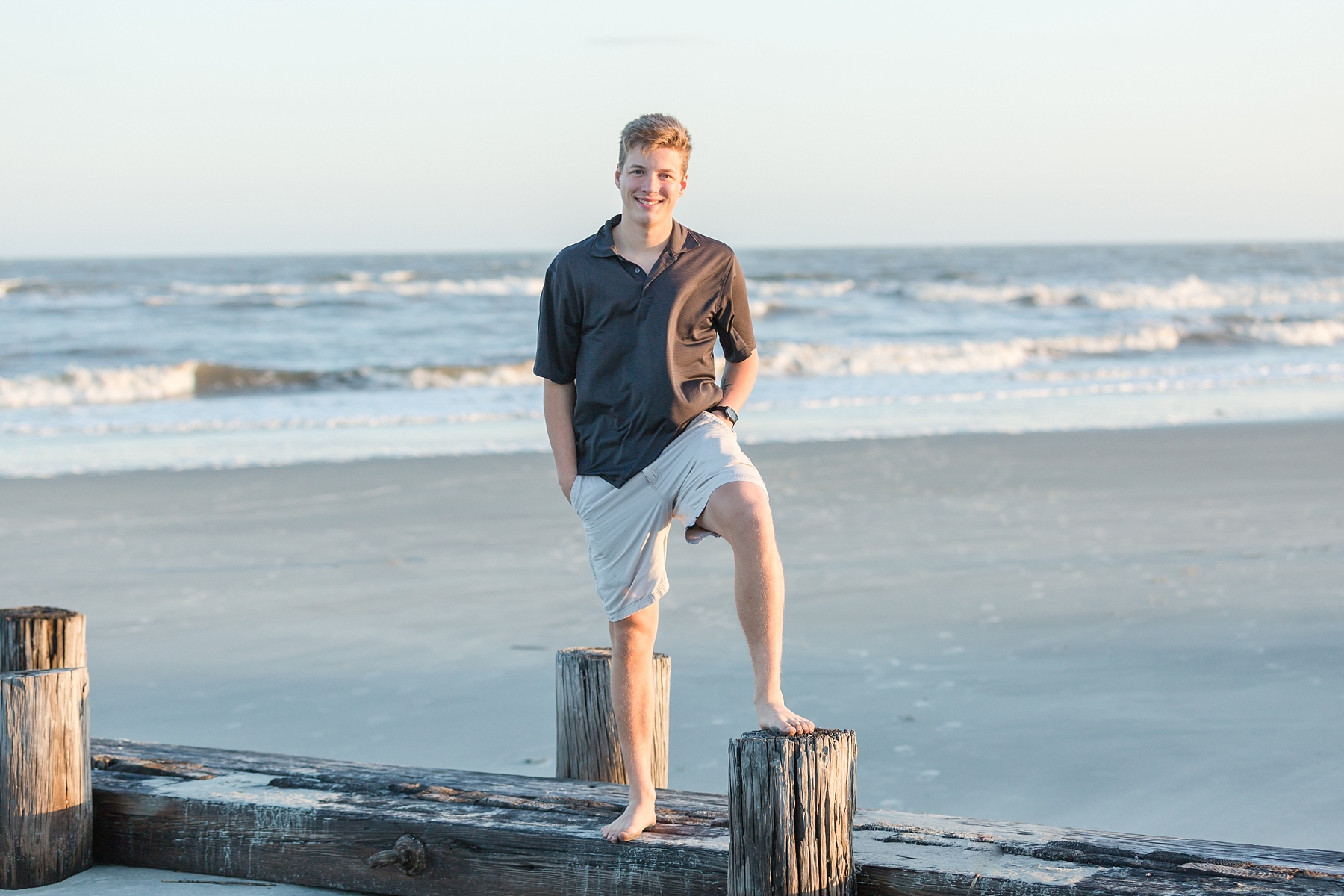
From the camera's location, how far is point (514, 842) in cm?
316

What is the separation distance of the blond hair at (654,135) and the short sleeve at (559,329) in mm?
337

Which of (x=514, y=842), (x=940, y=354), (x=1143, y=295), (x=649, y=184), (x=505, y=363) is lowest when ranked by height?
(x=514, y=842)

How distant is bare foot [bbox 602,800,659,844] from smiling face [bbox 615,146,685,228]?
→ 1.44 m

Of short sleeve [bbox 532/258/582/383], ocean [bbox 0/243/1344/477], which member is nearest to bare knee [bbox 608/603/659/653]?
short sleeve [bbox 532/258/582/383]

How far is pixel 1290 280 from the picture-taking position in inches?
1829

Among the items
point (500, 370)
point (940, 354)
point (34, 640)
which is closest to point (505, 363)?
point (500, 370)

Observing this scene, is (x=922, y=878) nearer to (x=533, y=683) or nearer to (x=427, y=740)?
(x=427, y=740)

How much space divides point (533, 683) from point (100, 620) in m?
2.55

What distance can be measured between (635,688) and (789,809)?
0.80 meters

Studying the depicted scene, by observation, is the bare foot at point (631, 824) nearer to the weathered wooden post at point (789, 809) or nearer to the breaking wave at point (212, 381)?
the weathered wooden post at point (789, 809)

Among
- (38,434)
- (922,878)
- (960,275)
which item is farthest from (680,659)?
(960,275)

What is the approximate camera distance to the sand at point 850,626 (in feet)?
14.9

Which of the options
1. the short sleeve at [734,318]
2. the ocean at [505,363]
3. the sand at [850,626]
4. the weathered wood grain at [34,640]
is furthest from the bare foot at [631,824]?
the ocean at [505,363]

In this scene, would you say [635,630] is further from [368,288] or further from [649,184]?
[368,288]
